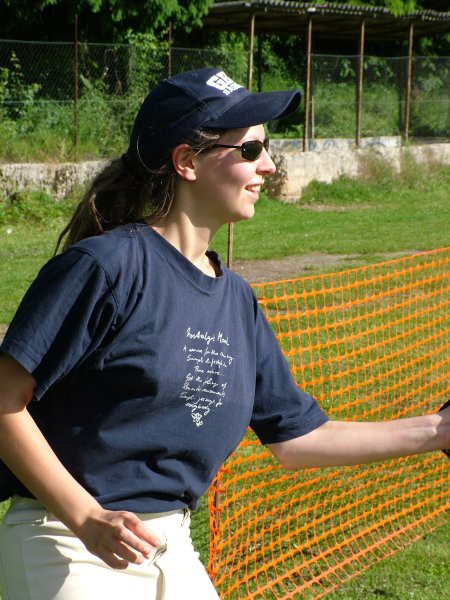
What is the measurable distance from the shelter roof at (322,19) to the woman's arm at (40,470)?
16.3 meters

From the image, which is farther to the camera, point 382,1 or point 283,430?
point 382,1

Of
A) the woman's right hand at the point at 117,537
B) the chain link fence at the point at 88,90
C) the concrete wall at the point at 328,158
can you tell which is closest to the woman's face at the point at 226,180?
the woman's right hand at the point at 117,537

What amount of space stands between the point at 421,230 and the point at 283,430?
1206 cm

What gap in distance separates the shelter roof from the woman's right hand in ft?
54.0

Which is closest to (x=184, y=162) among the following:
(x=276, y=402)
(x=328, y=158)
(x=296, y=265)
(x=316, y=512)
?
(x=276, y=402)

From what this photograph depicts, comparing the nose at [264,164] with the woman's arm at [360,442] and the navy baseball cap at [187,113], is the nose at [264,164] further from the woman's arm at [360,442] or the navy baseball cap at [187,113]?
the woman's arm at [360,442]

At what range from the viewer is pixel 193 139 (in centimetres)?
225

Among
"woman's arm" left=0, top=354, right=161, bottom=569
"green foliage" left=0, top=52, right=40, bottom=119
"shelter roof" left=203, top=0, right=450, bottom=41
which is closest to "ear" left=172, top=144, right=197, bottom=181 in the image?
"woman's arm" left=0, top=354, right=161, bottom=569

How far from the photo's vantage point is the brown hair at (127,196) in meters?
2.26

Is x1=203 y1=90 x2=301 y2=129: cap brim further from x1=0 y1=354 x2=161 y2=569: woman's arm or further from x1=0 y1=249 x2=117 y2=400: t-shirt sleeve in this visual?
x1=0 y1=354 x2=161 y2=569: woman's arm

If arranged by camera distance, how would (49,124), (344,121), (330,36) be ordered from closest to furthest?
(49,124), (344,121), (330,36)

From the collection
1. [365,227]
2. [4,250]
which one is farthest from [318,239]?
[4,250]

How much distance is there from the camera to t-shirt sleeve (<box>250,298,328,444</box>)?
253cm

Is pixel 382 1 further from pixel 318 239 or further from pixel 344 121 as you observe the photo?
pixel 318 239
